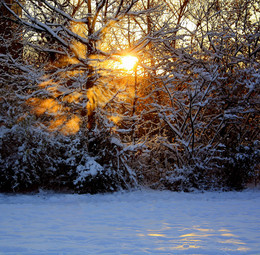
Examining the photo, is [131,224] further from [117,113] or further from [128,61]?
[128,61]

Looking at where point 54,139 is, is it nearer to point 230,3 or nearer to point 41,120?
point 41,120

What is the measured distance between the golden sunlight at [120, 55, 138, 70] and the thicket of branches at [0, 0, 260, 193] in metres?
0.24

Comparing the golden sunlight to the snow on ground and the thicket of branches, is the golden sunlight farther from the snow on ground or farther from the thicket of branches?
the snow on ground

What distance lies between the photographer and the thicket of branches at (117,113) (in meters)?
9.27

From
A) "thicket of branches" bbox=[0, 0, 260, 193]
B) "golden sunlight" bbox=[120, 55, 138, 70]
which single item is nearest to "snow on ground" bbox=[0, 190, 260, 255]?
"thicket of branches" bbox=[0, 0, 260, 193]

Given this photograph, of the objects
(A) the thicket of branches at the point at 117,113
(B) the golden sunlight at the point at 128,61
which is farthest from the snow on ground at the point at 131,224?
(B) the golden sunlight at the point at 128,61

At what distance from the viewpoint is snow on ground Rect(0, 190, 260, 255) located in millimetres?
4016

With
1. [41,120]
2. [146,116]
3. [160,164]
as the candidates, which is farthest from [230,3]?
[41,120]

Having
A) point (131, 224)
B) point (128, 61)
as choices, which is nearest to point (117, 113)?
point (128, 61)

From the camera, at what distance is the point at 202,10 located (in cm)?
1234

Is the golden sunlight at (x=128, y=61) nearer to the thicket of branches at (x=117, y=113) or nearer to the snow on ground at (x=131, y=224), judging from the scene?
the thicket of branches at (x=117, y=113)

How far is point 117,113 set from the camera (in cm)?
1075

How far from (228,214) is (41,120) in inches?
241

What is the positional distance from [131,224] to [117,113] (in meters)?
5.49
